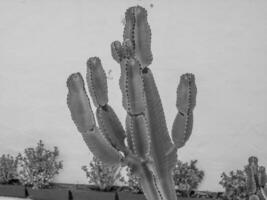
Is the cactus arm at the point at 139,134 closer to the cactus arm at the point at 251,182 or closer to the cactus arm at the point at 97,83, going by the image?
the cactus arm at the point at 97,83

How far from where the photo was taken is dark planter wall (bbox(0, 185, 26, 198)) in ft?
21.2

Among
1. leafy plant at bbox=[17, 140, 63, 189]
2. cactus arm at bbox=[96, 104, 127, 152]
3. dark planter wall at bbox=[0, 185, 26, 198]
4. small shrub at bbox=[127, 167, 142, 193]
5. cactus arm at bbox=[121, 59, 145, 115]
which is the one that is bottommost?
cactus arm at bbox=[96, 104, 127, 152]

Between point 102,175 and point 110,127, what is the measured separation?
11.8 feet

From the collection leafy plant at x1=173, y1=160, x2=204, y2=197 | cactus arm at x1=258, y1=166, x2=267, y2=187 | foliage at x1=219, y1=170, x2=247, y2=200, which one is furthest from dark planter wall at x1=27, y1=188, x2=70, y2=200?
cactus arm at x1=258, y1=166, x2=267, y2=187

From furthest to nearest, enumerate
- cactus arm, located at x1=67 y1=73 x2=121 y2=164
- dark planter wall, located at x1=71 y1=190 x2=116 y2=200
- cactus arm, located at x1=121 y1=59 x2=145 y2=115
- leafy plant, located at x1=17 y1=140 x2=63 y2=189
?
leafy plant, located at x1=17 y1=140 x2=63 y2=189 < dark planter wall, located at x1=71 y1=190 x2=116 y2=200 < cactus arm, located at x1=67 y1=73 x2=121 y2=164 < cactus arm, located at x1=121 y1=59 x2=145 y2=115

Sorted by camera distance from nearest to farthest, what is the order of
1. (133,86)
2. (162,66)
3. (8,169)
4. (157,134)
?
(133,86), (157,134), (162,66), (8,169)

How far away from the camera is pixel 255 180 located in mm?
2652

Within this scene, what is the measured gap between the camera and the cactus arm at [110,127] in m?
2.56

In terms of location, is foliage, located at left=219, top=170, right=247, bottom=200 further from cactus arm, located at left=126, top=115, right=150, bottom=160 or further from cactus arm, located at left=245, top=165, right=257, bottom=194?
cactus arm, located at left=126, top=115, right=150, bottom=160

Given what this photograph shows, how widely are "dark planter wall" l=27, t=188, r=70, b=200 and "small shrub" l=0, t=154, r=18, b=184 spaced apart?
0.33 m

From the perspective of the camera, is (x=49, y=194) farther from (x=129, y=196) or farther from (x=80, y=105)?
(x=80, y=105)

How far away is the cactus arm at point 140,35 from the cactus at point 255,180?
67 cm

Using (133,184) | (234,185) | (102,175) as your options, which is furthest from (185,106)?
(102,175)

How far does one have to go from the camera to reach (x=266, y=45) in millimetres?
5250
